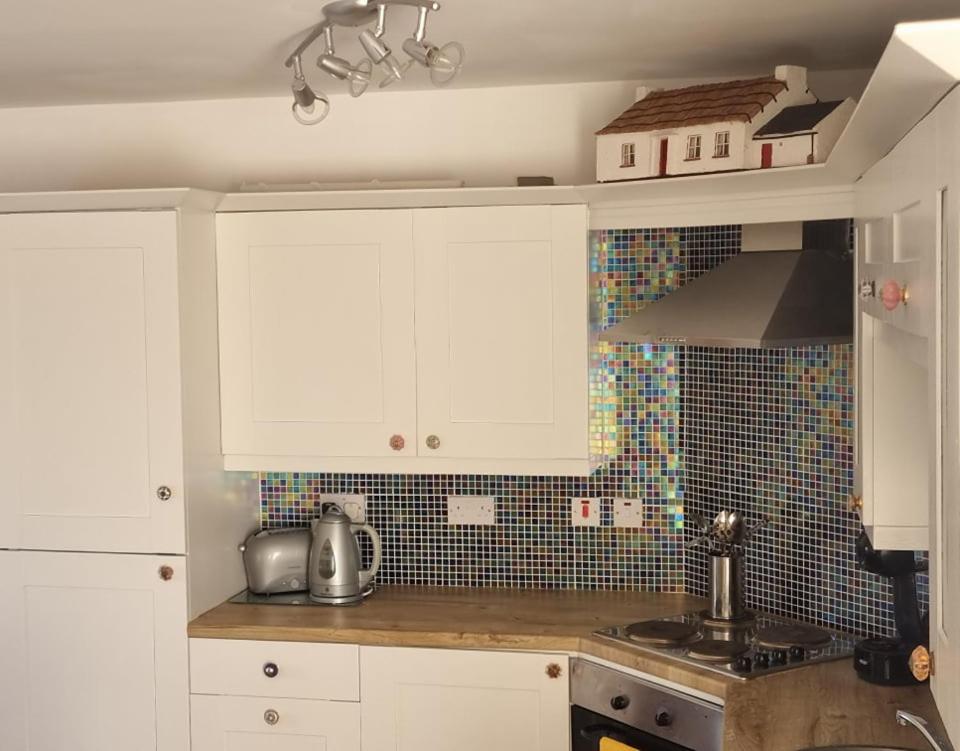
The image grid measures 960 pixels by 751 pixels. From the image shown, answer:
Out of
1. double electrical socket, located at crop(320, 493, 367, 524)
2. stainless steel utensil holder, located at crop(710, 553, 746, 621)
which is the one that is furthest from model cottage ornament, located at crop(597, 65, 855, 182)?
double electrical socket, located at crop(320, 493, 367, 524)

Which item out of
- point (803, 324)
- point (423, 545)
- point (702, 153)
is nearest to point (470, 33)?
point (702, 153)

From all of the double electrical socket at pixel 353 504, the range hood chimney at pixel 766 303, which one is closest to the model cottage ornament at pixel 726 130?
the range hood chimney at pixel 766 303

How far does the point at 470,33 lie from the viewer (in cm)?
281

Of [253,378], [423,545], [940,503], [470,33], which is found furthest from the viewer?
[423,545]

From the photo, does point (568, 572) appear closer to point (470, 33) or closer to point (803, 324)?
point (803, 324)

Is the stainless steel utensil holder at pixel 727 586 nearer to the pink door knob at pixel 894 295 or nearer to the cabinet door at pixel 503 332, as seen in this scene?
the cabinet door at pixel 503 332

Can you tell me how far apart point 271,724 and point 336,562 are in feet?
1.66

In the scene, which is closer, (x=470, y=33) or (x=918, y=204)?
(x=918, y=204)

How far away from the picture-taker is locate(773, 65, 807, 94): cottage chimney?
2977mm

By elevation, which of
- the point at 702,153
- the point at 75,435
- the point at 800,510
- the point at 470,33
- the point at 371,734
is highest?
the point at 470,33

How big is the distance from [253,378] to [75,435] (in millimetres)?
537

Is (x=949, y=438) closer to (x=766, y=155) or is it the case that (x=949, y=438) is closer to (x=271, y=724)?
(x=766, y=155)

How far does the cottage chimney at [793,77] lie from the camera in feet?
9.77

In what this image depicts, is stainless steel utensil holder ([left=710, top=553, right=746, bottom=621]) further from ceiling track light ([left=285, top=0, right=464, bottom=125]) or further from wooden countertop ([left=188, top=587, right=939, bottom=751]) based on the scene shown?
ceiling track light ([left=285, top=0, right=464, bottom=125])
